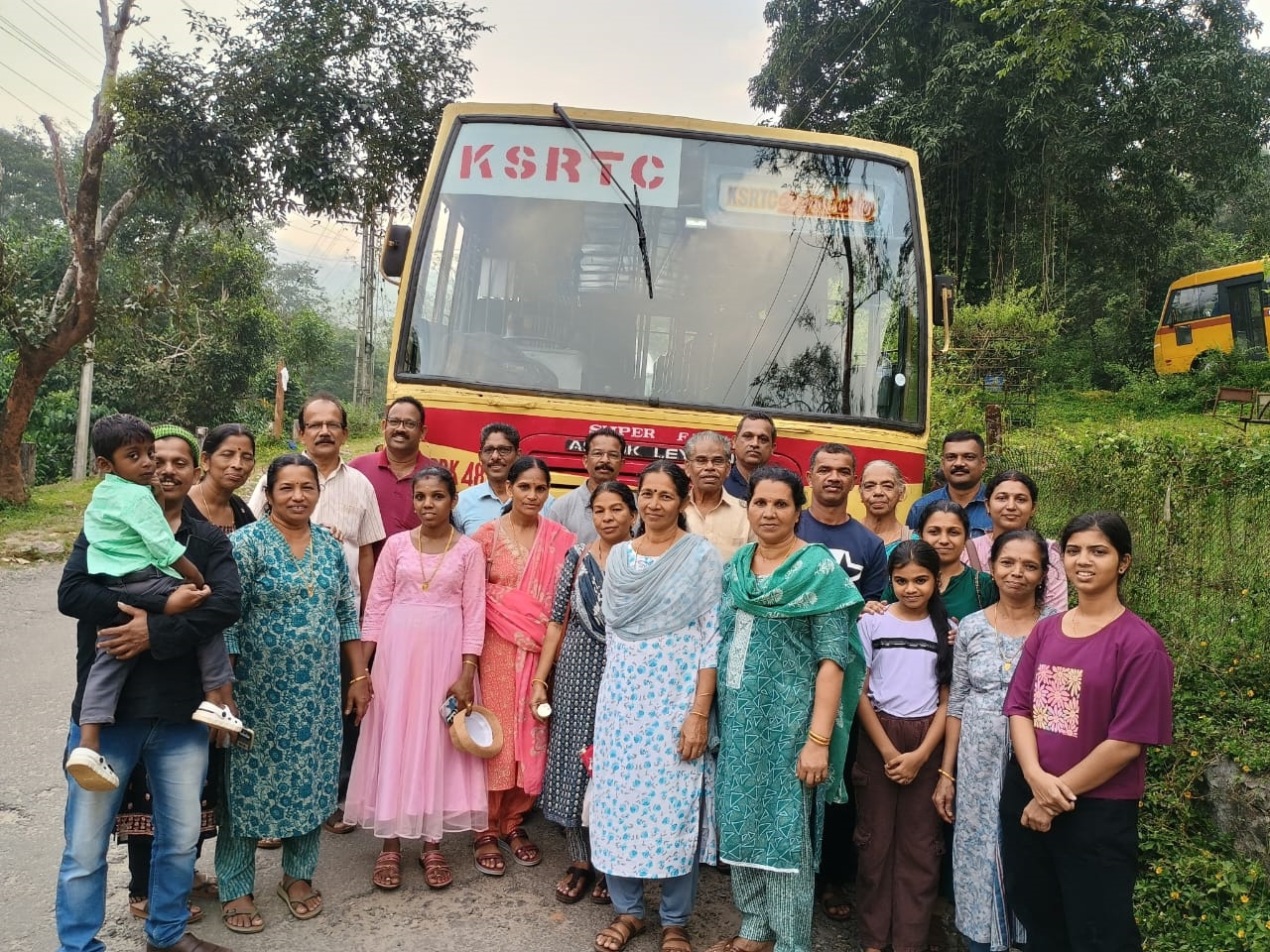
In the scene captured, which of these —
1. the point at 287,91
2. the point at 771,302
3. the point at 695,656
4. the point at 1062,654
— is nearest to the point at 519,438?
the point at 771,302

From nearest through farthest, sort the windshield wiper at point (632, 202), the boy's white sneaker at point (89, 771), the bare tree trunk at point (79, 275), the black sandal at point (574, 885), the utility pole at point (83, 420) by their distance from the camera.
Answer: the boy's white sneaker at point (89, 771), the black sandal at point (574, 885), the windshield wiper at point (632, 202), the bare tree trunk at point (79, 275), the utility pole at point (83, 420)

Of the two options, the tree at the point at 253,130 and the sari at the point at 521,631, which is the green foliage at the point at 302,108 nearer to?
the tree at the point at 253,130

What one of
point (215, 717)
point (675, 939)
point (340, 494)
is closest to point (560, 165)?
point (340, 494)

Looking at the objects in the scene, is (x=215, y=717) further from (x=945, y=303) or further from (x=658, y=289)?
(x=945, y=303)

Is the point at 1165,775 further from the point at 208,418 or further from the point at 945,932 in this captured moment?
the point at 208,418

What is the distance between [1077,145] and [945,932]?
63.5ft

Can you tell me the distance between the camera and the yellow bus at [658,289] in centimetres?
453

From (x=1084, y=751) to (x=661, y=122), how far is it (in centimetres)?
358

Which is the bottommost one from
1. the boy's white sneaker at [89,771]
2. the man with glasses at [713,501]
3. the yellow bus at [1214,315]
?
the boy's white sneaker at [89,771]

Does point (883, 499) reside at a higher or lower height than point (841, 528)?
higher

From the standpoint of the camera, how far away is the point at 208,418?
22.7m

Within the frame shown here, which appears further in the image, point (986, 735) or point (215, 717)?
point (986, 735)

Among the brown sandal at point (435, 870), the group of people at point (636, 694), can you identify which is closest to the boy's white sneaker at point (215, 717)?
the group of people at point (636, 694)

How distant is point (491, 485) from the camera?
13.8ft
